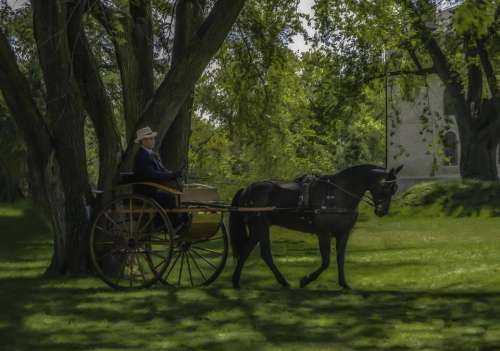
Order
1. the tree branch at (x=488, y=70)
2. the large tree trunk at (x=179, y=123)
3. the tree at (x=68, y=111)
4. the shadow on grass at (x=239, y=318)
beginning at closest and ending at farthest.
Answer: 1. the shadow on grass at (x=239, y=318)
2. the tree at (x=68, y=111)
3. the large tree trunk at (x=179, y=123)
4. the tree branch at (x=488, y=70)

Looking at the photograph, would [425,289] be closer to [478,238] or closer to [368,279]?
[368,279]

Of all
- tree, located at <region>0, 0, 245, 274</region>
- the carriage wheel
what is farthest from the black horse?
tree, located at <region>0, 0, 245, 274</region>

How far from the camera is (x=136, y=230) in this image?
48.6 feet

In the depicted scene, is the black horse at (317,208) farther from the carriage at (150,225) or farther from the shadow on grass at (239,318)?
the shadow on grass at (239,318)

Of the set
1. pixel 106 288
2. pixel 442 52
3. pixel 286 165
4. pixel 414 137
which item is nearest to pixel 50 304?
pixel 106 288

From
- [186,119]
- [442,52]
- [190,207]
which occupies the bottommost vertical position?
[190,207]

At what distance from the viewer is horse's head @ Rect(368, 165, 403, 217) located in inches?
602

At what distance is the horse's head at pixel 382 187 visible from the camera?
50.1 feet

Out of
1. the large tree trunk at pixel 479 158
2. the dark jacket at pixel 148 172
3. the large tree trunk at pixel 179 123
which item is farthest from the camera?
the large tree trunk at pixel 479 158

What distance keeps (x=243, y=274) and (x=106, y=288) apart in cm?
414

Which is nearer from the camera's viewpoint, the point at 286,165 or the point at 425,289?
the point at 425,289

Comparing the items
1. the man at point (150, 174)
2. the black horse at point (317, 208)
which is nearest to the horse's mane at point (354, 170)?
the black horse at point (317, 208)

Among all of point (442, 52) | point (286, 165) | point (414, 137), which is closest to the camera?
point (442, 52)

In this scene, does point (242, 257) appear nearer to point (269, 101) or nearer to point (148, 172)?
point (148, 172)
